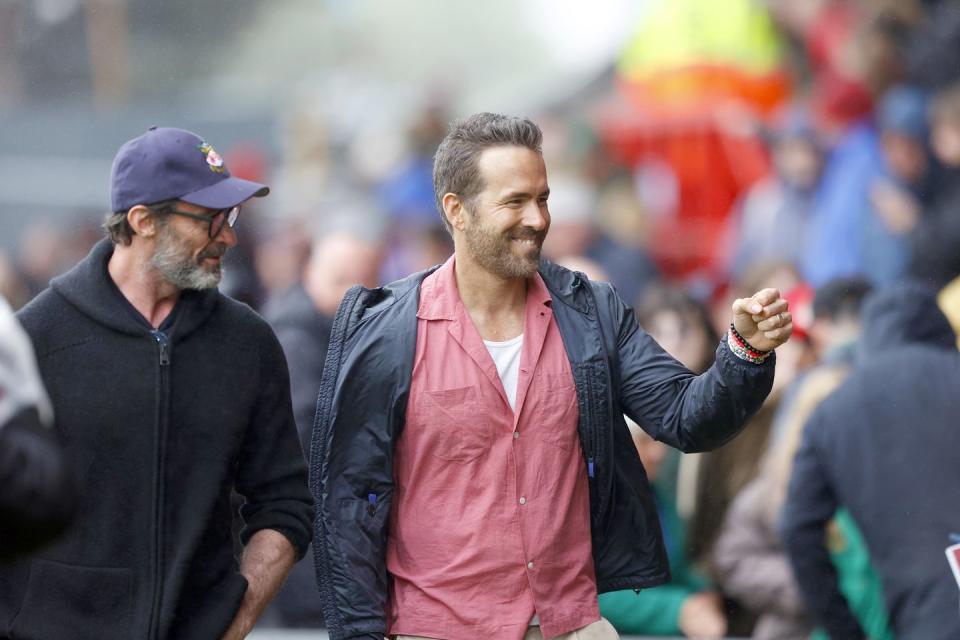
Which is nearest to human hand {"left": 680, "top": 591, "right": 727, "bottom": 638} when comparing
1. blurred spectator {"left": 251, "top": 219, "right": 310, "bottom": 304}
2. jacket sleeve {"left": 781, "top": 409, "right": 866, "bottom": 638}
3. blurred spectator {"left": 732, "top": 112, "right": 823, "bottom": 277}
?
jacket sleeve {"left": 781, "top": 409, "right": 866, "bottom": 638}

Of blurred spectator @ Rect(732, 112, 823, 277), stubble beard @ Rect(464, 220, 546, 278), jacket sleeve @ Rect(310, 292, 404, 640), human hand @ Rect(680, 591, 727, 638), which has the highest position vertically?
blurred spectator @ Rect(732, 112, 823, 277)

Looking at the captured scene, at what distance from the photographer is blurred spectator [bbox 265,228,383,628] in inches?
263

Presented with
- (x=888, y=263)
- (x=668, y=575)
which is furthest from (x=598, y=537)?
(x=888, y=263)

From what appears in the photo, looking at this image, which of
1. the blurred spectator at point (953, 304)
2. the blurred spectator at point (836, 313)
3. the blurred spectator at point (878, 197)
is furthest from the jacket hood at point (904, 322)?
Result: the blurred spectator at point (878, 197)

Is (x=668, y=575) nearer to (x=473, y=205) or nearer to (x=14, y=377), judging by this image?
(x=473, y=205)

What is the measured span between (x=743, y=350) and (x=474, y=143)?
92 cm

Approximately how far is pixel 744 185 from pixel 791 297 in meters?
3.01

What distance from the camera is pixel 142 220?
4.29m

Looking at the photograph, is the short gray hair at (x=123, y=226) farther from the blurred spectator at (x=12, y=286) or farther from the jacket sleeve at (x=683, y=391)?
the blurred spectator at (x=12, y=286)

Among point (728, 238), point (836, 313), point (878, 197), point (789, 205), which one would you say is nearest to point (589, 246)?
point (728, 238)

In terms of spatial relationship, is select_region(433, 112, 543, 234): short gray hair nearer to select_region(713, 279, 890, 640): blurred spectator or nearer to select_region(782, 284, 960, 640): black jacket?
select_region(782, 284, 960, 640): black jacket

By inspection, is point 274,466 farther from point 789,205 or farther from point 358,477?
point 789,205

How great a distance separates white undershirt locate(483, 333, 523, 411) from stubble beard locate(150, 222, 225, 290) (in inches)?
29.7

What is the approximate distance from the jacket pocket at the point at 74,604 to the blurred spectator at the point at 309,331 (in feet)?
7.22
